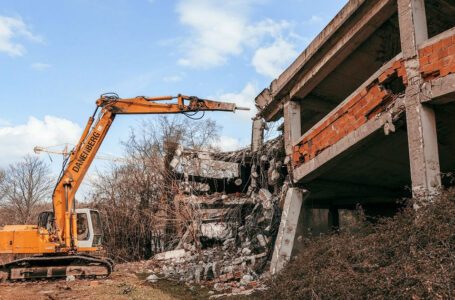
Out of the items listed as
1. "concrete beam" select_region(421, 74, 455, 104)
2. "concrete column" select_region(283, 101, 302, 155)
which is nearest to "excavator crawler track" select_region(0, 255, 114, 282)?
"concrete column" select_region(283, 101, 302, 155)

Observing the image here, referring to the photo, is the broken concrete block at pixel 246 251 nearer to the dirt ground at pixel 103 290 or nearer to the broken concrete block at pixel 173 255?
the dirt ground at pixel 103 290

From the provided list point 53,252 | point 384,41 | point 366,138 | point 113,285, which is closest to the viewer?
point 366,138

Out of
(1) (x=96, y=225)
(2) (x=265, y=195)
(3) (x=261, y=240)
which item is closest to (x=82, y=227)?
(1) (x=96, y=225)

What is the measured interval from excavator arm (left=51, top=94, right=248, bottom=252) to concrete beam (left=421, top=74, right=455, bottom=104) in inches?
273

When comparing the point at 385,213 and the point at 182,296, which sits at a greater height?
the point at 385,213

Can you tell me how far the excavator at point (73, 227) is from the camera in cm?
1093

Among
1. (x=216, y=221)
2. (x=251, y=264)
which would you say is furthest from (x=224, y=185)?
(x=251, y=264)

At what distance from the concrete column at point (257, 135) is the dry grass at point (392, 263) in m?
6.44

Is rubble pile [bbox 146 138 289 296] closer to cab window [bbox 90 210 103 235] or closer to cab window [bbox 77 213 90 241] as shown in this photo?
cab window [bbox 90 210 103 235]

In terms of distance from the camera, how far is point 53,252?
36.2 ft

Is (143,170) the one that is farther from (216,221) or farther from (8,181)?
(8,181)

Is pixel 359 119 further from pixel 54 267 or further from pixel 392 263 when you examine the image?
pixel 54 267

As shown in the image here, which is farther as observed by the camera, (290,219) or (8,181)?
(8,181)

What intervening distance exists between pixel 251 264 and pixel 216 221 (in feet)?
13.9
